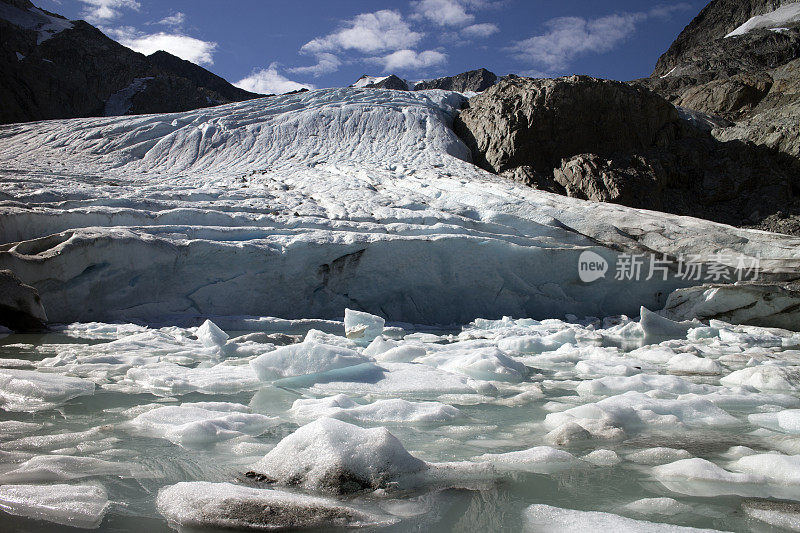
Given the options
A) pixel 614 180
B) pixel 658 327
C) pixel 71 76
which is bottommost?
pixel 658 327

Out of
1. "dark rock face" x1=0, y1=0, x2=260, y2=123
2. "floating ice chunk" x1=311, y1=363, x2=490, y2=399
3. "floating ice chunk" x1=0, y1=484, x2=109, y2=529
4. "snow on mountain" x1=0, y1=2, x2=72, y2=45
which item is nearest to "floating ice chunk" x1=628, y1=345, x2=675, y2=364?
"floating ice chunk" x1=311, y1=363, x2=490, y2=399

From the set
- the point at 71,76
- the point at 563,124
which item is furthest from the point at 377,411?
the point at 71,76

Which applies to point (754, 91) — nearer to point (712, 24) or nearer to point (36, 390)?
point (712, 24)

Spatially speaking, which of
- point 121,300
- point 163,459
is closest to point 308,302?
point 121,300

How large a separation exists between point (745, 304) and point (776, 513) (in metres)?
6.55

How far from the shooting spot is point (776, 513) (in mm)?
1553

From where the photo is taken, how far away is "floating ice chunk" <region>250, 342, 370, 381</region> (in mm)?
3314

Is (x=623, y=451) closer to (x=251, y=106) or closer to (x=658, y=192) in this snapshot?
(x=658, y=192)

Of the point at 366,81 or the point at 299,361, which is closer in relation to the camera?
the point at 299,361

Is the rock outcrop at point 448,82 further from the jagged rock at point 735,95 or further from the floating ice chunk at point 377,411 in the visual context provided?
the floating ice chunk at point 377,411

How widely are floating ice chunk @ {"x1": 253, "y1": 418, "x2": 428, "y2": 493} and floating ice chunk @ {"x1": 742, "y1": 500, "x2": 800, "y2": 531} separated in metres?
1.00

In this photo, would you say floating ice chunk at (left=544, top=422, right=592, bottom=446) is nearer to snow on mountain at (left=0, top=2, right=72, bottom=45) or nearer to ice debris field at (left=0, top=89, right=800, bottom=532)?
ice debris field at (left=0, top=89, right=800, bottom=532)

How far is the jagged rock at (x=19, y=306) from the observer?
202 inches

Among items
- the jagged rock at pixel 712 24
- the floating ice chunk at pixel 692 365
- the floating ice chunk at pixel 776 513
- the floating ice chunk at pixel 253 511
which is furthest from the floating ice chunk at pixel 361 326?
the jagged rock at pixel 712 24
